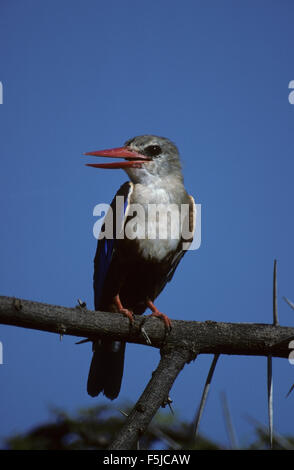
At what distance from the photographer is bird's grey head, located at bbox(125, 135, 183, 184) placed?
423 cm

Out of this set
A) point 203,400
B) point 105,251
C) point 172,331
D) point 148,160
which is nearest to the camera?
point 203,400

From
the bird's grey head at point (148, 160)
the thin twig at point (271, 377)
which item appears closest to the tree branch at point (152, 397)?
the thin twig at point (271, 377)

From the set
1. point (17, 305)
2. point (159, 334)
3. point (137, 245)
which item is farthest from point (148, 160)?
point (17, 305)

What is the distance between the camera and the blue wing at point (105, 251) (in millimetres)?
4047

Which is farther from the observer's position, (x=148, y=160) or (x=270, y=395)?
(x=148, y=160)

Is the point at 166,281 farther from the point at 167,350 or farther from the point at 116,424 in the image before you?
the point at 167,350

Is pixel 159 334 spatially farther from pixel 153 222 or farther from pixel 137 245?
pixel 153 222

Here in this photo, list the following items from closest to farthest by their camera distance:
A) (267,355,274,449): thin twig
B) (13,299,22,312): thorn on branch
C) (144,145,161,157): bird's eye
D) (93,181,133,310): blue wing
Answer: (267,355,274,449): thin twig → (13,299,22,312): thorn on branch → (93,181,133,310): blue wing → (144,145,161,157): bird's eye

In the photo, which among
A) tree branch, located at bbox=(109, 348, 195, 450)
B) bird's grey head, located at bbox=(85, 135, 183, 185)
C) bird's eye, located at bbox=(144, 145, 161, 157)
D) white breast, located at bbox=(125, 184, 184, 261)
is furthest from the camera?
bird's eye, located at bbox=(144, 145, 161, 157)

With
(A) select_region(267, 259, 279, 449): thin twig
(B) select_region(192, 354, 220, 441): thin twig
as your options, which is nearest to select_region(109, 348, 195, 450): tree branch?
(B) select_region(192, 354, 220, 441): thin twig

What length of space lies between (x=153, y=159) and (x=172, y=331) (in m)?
2.13

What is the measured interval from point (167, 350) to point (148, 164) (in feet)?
7.22

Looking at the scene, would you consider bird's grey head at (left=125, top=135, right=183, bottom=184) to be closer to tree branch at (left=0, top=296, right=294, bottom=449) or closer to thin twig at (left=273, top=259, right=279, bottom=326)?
tree branch at (left=0, top=296, right=294, bottom=449)

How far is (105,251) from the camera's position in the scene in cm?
412
